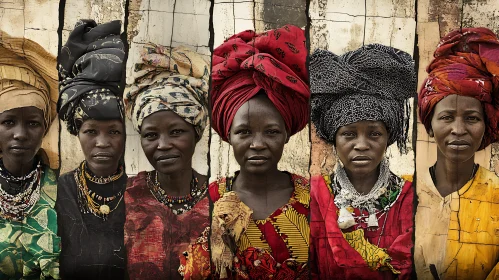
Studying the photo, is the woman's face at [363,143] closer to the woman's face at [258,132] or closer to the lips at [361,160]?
the lips at [361,160]

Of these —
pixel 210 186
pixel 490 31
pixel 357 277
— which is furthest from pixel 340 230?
pixel 490 31

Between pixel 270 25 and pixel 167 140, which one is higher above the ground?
pixel 270 25

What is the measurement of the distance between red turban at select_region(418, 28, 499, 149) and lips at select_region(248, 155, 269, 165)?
0.92 metres

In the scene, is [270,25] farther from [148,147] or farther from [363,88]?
[148,147]

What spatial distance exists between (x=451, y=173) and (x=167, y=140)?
1.61m

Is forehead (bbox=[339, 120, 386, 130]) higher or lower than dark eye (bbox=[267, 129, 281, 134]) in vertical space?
higher

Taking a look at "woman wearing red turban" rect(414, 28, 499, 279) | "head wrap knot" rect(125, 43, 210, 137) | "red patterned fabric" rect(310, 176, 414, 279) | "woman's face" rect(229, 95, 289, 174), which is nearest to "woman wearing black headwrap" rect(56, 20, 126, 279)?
"head wrap knot" rect(125, 43, 210, 137)

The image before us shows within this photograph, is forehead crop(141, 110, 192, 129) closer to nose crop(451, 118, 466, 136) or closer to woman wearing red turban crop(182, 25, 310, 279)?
woman wearing red turban crop(182, 25, 310, 279)

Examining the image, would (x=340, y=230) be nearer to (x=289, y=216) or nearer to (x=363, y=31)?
(x=289, y=216)

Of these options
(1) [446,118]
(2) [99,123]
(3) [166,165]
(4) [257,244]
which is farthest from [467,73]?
(2) [99,123]

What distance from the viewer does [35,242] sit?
27.0 feet

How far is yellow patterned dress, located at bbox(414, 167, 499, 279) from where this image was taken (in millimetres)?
8117

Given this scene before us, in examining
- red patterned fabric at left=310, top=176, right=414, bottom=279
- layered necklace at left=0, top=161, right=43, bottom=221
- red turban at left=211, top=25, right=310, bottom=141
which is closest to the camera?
red turban at left=211, top=25, right=310, bottom=141

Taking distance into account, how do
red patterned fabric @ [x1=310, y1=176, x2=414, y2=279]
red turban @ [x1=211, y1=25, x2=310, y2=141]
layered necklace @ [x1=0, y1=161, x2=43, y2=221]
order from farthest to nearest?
layered necklace @ [x1=0, y1=161, x2=43, y2=221] < red patterned fabric @ [x1=310, y1=176, x2=414, y2=279] < red turban @ [x1=211, y1=25, x2=310, y2=141]
